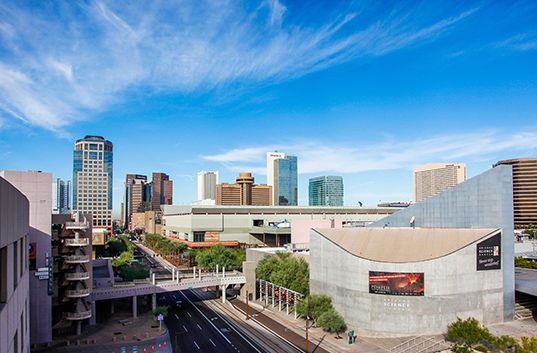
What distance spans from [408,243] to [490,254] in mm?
12415

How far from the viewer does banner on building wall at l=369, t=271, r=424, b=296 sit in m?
49.7

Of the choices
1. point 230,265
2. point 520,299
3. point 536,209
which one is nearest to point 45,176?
point 230,265

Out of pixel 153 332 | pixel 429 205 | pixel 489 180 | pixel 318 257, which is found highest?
pixel 489 180

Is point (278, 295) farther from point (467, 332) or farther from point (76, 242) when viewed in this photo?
point (76, 242)

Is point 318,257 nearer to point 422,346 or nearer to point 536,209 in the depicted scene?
point 422,346

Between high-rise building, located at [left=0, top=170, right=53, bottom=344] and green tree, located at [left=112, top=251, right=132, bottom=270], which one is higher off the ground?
high-rise building, located at [left=0, top=170, right=53, bottom=344]

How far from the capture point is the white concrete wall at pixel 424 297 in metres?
49.3

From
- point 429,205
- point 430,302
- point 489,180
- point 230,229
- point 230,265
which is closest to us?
point 430,302

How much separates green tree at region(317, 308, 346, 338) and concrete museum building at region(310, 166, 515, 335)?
6.76 feet

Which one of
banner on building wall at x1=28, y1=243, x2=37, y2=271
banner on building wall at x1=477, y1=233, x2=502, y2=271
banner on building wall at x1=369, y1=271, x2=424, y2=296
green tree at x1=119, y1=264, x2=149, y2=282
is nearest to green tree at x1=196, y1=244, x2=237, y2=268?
green tree at x1=119, y1=264, x2=149, y2=282

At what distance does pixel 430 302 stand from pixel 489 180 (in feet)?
74.6

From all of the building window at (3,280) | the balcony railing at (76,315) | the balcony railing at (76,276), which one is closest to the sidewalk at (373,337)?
the balcony railing at (76,315)

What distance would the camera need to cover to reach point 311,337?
51.3 metres

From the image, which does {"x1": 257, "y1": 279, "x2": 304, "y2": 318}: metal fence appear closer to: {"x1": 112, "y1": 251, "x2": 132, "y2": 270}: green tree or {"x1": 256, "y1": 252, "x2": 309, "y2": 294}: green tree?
{"x1": 256, "y1": 252, "x2": 309, "y2": 294}: green tree
